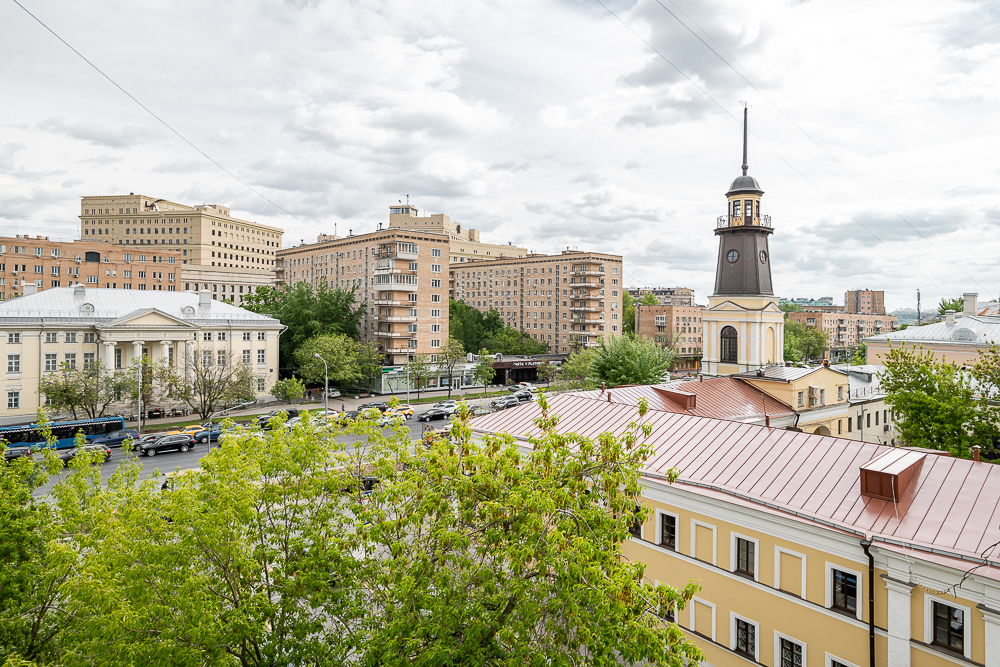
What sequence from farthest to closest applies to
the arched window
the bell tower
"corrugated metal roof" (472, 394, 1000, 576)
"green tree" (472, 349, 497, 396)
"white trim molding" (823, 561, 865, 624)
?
"green tree" (472, 349, 497, 396)
the arched window
the bell tower
"white trim molding" (823, 561, 865, 624)
"corrugated metal roof" (472, 394, 1000, 576)

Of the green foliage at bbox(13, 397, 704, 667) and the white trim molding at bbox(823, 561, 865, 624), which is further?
the white trim molding at bbox(823, 561, 865, 624)

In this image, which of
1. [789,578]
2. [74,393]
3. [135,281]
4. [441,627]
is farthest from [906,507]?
[135,281]

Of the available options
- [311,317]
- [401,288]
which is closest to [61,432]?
[311,317]

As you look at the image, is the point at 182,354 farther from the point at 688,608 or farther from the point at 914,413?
the point at 914,413

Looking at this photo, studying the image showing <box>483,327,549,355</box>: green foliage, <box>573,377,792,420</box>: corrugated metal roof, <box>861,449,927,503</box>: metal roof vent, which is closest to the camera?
<box>861,449,927,503</box>: metal roof vent

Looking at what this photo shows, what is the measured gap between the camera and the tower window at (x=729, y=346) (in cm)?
4309

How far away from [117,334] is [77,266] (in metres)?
63.7

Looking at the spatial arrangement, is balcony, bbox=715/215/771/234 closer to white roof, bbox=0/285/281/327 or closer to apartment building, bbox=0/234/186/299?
white roof, bbox=0/285/281/327

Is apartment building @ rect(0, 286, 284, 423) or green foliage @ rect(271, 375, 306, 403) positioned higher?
apartment building @ rect(0, 286, 284, 423)

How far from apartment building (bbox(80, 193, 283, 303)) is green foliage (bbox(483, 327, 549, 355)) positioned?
7364 cm

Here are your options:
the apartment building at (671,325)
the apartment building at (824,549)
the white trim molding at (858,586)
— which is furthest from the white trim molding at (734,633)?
the apartment building at (671,325)

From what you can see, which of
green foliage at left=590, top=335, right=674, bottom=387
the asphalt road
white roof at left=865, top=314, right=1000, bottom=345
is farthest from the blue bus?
white roof at left=865, top=314, right=1000, bottom=345

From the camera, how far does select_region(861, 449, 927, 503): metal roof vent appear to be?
1477cm

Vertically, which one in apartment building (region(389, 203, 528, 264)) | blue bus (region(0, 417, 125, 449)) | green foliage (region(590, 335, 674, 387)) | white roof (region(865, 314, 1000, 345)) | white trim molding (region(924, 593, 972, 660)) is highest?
apartment building (region(389, 203, 528, 264))
